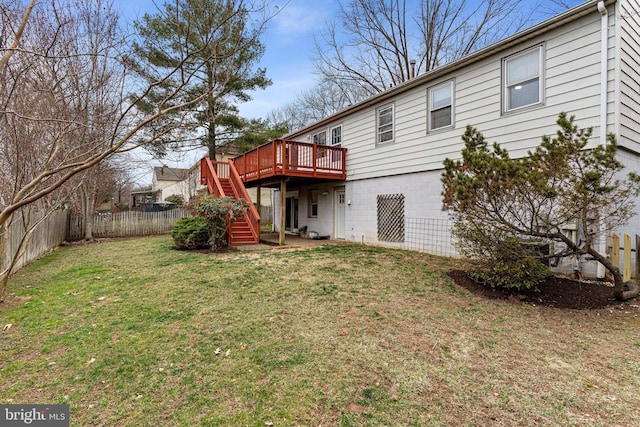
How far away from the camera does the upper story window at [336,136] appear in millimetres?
11859

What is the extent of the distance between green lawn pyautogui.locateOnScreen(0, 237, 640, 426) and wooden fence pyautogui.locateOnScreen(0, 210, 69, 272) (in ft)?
3.44

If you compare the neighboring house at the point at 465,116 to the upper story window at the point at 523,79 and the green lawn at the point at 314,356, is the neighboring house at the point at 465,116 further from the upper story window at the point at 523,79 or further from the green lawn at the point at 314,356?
the green lawn at the point at 314,356

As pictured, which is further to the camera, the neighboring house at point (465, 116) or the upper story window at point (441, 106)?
the upper story window at point (441, 106)

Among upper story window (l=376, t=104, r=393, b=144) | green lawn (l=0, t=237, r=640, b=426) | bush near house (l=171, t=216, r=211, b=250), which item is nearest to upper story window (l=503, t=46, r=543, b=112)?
upper story window (l=376, t=104, r=393, b=144)

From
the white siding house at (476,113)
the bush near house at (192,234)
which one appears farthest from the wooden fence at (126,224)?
the white siding house at (476,113)

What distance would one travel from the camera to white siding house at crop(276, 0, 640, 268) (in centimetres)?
539

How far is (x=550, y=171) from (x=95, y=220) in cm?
1629

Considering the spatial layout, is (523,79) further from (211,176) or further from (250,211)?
(211,176)

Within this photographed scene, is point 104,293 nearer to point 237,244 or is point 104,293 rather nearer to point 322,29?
point 237,244

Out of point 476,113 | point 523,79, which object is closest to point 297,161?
point 476,113

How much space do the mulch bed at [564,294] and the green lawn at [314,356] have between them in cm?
27

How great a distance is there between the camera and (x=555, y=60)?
19.4ft

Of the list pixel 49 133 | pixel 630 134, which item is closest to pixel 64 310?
pixel 49 133

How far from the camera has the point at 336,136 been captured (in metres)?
12.1
